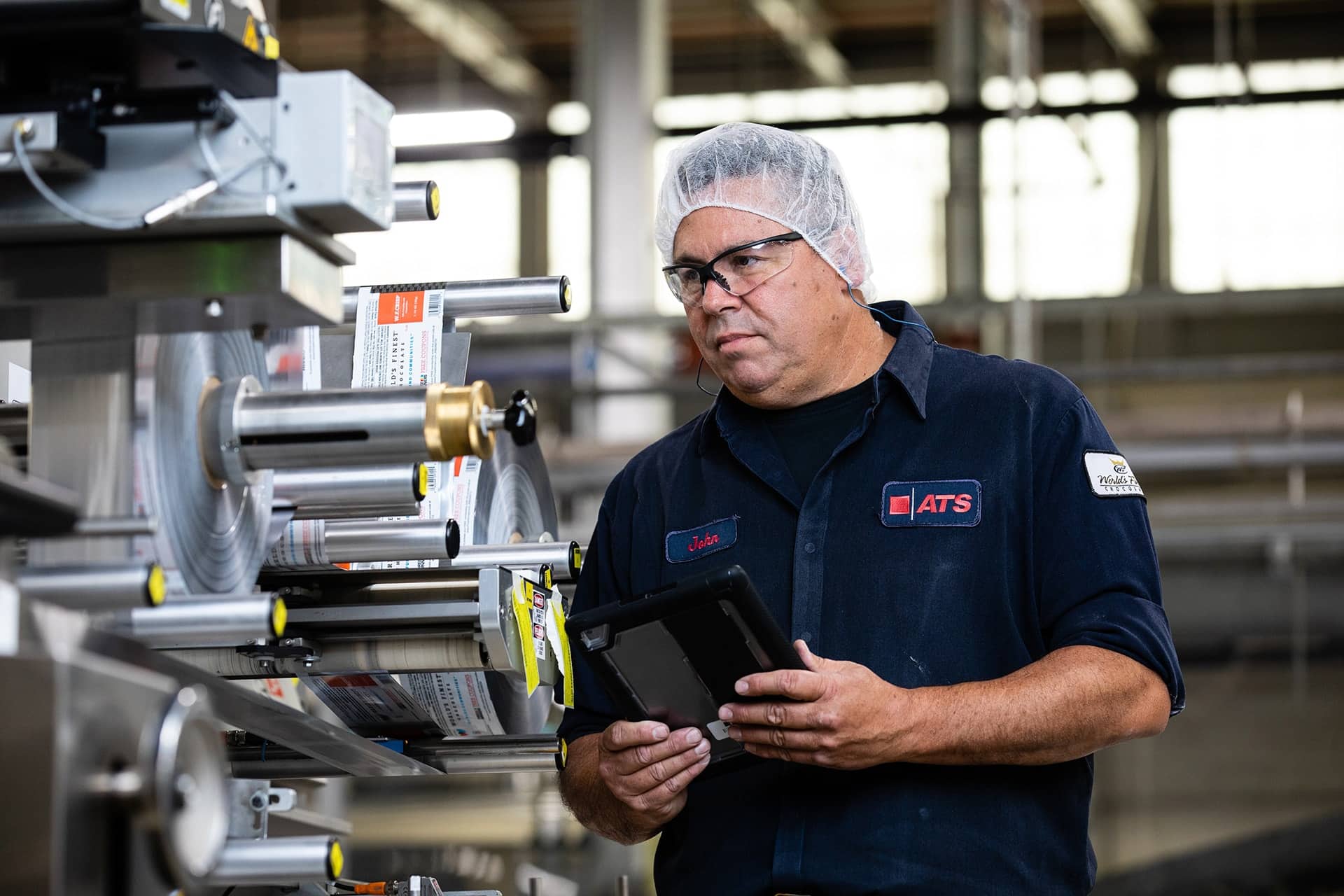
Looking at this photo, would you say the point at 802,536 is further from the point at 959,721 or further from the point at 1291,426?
the point at 1291,426

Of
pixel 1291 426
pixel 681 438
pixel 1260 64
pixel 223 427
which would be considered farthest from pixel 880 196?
pixel 223 427

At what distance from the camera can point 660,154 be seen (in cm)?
841

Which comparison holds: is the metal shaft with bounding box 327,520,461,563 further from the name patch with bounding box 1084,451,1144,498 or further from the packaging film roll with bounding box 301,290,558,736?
the name patch with bounding box 1084,451,1144,498

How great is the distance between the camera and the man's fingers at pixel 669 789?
159cm

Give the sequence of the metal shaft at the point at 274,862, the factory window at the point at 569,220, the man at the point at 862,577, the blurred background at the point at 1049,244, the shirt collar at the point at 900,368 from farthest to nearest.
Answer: the factory window at the point at 569,220, the blurred background at the point at 1049,244, the shirt collar at the point at 900,368, the man at the point at 862,577, the metal shaft at the point at 274,862

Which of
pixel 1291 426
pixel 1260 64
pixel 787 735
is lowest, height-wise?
pixel 787 735

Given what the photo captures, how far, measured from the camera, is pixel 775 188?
1.85 m

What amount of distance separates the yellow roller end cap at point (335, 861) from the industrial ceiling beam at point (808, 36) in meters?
7.43

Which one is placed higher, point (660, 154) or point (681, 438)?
point (660, 154)

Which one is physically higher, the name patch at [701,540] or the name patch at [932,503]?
the name patch at [932,503]

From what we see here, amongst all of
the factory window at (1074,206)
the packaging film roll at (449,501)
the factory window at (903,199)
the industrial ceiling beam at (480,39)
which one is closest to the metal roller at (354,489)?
the packaging film roll at (449,501)

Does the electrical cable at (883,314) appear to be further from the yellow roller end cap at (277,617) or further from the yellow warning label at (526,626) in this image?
the yellow roller end cap at (277,617)

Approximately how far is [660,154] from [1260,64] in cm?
325

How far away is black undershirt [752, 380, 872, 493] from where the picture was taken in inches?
70.9
